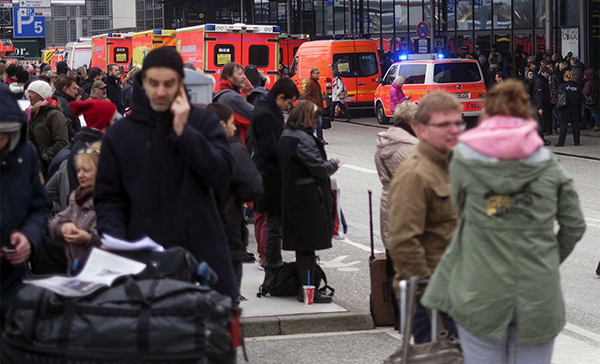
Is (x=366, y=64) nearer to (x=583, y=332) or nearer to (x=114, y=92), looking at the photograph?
(x=114, y=92)

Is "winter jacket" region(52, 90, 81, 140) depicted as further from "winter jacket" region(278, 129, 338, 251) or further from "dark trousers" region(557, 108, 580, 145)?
"dark trousers" region(557, 108, 580, 145)

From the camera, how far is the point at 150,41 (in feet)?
115

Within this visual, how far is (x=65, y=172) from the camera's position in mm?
7719

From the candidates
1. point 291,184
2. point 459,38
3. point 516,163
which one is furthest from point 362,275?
point 459,38

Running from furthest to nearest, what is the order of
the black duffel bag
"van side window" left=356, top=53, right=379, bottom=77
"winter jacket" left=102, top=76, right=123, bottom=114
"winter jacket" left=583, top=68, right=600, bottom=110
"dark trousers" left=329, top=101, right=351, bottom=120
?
"van side window" left=356, top=53, right=379, bottom=77, "dark trousers" left=329, top=101, right=351, bottom=120, "winter jacket" left=583, top=68, right=600, bottom=110, "winter jacket" left=102, top=76, right=123, bottom=114, the black duffel bag

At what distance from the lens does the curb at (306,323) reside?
8227mm

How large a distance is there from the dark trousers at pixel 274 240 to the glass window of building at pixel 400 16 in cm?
3952

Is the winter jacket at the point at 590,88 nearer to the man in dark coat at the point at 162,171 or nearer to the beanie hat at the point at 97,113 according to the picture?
the beanie hat at the point at 97,113

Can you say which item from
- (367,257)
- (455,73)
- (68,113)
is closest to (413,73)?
(455,73)

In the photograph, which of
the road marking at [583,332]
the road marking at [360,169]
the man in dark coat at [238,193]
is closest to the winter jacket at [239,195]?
the man in dark coat at [238,193]

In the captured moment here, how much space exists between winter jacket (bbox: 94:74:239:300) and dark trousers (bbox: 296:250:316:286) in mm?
3851

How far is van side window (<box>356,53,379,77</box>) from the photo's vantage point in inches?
1374

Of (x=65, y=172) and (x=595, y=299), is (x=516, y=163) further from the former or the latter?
(x=595, y=299)

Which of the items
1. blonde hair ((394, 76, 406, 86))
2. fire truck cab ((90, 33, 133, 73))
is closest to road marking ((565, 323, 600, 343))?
blonde hair ((394, 76, 406, 86))
